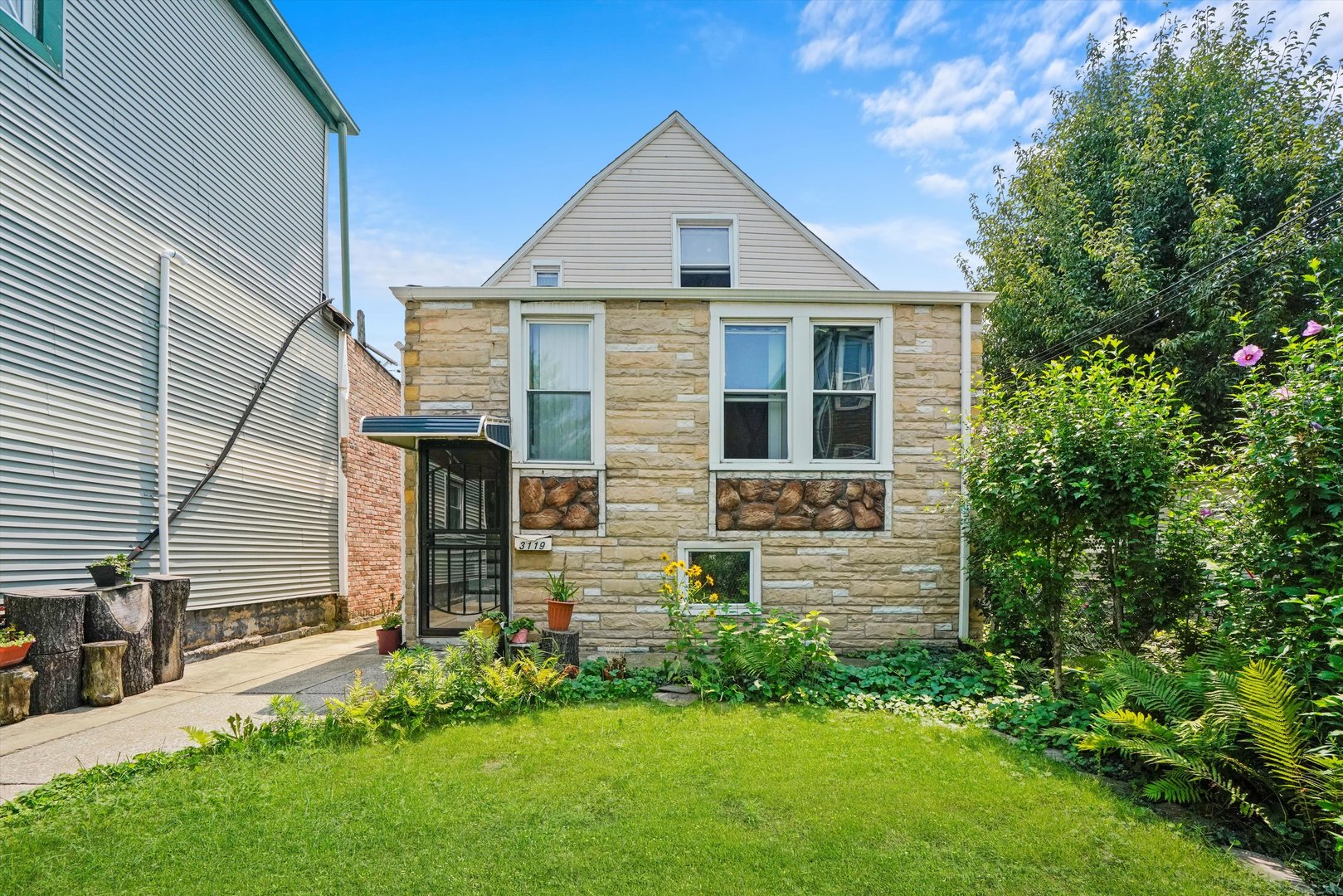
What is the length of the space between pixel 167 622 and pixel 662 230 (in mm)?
9061

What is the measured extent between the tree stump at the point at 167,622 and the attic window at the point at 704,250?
849 centimetres

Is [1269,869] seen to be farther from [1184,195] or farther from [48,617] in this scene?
[1184,195]

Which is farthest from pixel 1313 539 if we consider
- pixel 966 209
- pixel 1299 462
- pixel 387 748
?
pixel 966 209

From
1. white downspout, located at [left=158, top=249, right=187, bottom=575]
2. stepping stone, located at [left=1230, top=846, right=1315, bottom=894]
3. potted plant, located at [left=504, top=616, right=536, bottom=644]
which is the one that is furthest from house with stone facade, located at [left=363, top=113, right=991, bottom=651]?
stepping stone, located at [left=1230, top=846, right=1315, bottom=894]

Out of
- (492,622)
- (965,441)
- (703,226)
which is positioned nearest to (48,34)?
(492,622)

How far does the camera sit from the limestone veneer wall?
244 inches

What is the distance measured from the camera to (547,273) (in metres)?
11.3

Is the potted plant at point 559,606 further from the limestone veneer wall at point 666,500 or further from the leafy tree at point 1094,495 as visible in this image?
the leafy tree at point 1094,495

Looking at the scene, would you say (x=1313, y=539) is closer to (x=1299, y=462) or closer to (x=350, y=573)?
(x=1299, y=462)

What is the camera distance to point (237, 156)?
306 inches

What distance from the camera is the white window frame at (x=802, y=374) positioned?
6379 mm

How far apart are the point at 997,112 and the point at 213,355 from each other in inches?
429

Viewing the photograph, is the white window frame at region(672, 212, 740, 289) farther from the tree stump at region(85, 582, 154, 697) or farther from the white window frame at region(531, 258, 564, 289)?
the tree stump at region(85, 582, 154, 697)

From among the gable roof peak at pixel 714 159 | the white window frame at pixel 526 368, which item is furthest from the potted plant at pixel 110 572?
the gable roof peak at pixel 714 159
